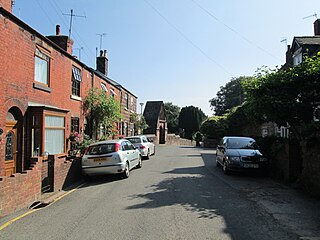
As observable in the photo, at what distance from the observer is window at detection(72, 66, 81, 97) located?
1658 centimetres

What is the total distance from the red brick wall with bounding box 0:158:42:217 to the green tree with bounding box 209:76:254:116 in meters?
62.1

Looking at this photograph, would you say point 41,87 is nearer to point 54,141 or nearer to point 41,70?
point 41,70

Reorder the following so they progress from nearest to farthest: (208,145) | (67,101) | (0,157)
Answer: (0,157) < (67,101) < (208,145)

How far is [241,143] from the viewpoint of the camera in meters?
13.5

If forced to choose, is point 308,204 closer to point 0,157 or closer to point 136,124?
point 0,157

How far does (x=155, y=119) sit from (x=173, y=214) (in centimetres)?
4261

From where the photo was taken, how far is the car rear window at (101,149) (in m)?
11.9

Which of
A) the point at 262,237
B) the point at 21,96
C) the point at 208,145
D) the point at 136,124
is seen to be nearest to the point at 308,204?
the point at 262,237

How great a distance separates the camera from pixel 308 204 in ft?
24.6

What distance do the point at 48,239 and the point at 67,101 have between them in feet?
36.3

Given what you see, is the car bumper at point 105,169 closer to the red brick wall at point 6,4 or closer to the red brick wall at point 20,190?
the red brick wall at point 20,190

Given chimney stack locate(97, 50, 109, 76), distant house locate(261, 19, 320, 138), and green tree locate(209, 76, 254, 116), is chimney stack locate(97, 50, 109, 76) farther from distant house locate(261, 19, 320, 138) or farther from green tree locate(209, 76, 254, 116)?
green tree locate(209, 76, 254, 116)

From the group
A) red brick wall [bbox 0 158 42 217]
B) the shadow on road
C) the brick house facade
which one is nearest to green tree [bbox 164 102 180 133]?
the brick house facade

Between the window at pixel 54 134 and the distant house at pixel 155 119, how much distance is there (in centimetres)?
3421
